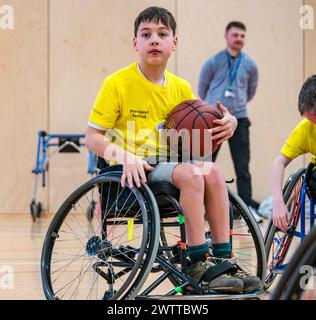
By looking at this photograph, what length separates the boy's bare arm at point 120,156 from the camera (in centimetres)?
218

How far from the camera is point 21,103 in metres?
6.75

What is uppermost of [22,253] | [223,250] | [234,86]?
[234,86]

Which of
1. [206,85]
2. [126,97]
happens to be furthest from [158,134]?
[206,85]

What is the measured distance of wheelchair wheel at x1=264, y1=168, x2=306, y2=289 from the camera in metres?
2.69

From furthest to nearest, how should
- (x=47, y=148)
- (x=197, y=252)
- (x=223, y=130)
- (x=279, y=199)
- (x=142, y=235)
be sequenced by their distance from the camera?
(x=47, y=148), (x=279, y=199), (x=223, y=130), (x=197, y=252), (x=142, y=235)

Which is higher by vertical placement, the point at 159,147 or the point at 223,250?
the point at 159,147

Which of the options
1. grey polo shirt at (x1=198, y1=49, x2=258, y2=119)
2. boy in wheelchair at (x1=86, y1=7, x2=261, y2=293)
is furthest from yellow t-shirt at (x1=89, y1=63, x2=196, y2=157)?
grey polo shirt at (x1=198, y1=49, x2=258, y2=119)

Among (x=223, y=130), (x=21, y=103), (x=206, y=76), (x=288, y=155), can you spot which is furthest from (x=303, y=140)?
(x=21, y=103)

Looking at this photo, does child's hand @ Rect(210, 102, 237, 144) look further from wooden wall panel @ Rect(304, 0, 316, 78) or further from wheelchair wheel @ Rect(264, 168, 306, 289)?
wooden wall panel @ Rect(304, 0, 316, 78)

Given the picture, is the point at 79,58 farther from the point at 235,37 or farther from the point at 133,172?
the point at 133,172

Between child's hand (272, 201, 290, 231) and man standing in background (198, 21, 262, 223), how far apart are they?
3131mm

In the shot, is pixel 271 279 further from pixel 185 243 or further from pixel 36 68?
pixel 36 68

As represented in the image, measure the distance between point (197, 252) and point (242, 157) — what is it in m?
3.76
